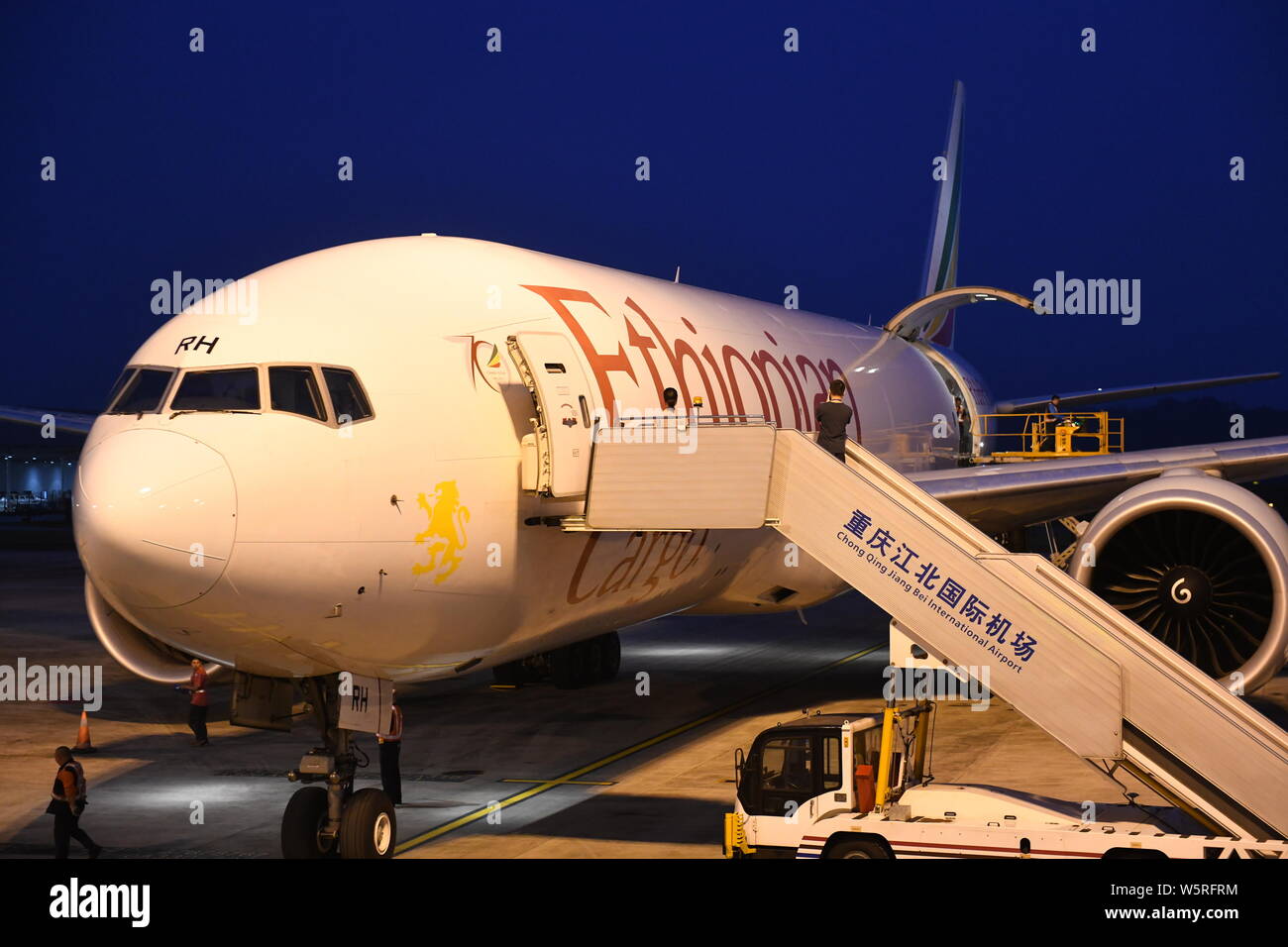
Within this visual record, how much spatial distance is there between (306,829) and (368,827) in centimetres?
52

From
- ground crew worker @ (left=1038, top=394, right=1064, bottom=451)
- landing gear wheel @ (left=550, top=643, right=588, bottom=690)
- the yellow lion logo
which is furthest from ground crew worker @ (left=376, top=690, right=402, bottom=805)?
ground crew worker @ (left=1038, top=394, right=1064, bottom=451)

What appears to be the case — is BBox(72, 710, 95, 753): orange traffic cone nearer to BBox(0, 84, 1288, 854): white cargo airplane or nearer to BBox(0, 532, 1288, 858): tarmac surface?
BBox(0, 532, 1288, 858): tarmac surface

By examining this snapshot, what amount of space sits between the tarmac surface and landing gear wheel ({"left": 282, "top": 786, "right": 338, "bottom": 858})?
3.86 ft

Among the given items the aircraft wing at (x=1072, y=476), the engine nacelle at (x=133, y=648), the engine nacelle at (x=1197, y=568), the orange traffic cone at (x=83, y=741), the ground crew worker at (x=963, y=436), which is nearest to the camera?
the engine nacelle at (x=133, y=648)

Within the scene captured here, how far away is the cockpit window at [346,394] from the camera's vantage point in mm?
9859

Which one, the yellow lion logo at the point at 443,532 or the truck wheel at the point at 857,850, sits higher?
the yellow lion logo at the point at 443,532

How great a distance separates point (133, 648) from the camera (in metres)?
11.8

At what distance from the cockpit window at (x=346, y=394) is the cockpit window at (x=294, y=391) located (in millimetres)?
100

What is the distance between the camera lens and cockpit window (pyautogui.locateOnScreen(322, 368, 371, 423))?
986 cm

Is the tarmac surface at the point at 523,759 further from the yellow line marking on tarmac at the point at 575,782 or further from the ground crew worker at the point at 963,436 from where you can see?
the ground crew worker at the point at 963,436

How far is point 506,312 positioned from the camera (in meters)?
11.4

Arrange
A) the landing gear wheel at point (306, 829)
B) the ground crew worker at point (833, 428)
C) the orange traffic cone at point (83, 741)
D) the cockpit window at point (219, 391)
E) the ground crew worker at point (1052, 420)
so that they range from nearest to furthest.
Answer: the cockpit window at point (219, 391) < the landing gear wheel at point (306, 829) < the ground crew worker at point (833, 428) < the orange traffic cone at point (83, 741) < the ground crew worker at point (1052, 420)

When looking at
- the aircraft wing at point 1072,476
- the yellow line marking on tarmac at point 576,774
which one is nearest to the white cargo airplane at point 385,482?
the yellow line marking on tarmac at point 576,774

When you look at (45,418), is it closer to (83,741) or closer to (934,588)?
(83,741)
